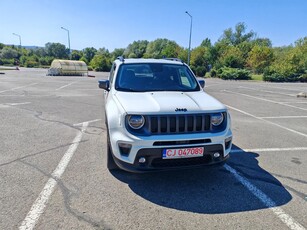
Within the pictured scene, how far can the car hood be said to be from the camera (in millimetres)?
3289

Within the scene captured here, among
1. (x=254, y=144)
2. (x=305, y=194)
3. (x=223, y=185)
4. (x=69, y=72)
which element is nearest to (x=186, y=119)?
(x=223, y=185)

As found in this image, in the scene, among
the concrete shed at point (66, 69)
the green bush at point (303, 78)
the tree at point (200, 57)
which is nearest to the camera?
the concrete shed at point (66, 69)

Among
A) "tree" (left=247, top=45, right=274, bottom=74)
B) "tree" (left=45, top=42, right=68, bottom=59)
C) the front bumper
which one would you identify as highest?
"tree" (left=45, top=42, right=68, bottom=59)

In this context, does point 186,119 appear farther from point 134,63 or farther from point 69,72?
point 69,72

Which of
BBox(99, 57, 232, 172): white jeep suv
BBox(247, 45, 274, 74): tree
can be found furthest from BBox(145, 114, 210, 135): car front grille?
BBox(247, 45, 274, 74): tree

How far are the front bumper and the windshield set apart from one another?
54.9 inches

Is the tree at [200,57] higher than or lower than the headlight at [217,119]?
higher

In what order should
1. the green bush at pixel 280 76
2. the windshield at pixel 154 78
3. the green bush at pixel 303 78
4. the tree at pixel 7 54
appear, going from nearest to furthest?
1. the windshield at pixel 154 78
2. the green bush at pixel 280 76
3. the green bush at pixel 303 78
4. the tree at pixel 7 54

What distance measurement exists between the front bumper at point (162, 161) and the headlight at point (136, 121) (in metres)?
0.34

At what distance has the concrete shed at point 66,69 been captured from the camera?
32.8 metres

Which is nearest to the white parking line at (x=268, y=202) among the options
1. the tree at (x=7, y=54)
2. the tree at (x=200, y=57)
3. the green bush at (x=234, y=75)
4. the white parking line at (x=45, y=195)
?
the white parking line at (x=45, y=195)

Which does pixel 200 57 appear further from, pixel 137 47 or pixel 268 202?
pixel 137 47

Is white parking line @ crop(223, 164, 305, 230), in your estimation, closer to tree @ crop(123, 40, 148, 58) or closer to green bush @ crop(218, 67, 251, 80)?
green bush @ crop(218, 67, 251, 80)

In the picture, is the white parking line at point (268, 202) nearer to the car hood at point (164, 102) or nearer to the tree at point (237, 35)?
the car hood at point (164, 102)
